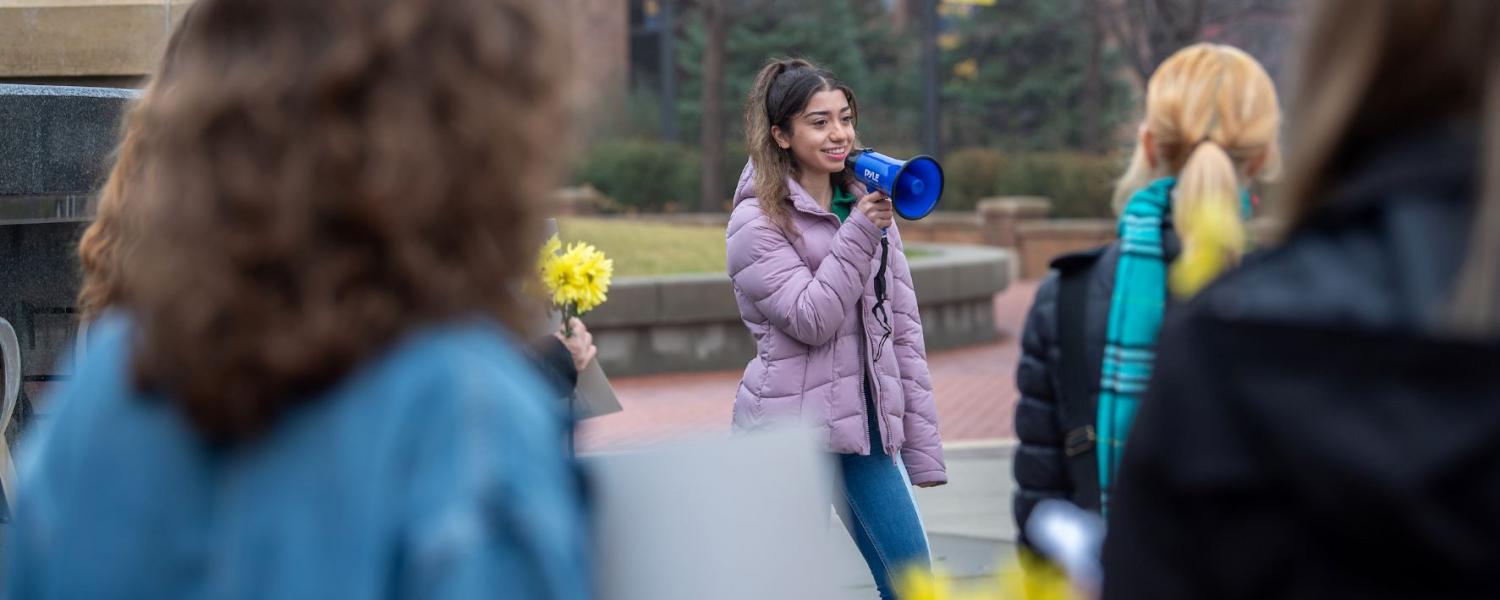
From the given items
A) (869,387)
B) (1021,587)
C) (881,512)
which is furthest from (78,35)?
(1021,587)

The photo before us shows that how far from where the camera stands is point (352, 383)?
4.50 ft

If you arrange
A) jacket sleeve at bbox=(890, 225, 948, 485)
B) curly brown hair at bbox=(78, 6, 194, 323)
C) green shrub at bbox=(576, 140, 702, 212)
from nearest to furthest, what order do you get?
1. curly brown hair at bbox=(78, 6, 194, 323)
2. jacket sleeve at bbox=(890, 225, 948, 485)
3. green shrub at bbox=(576, 140, 702, 212)

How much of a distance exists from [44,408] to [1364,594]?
4576 mm

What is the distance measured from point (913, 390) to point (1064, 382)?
1577 millimetres

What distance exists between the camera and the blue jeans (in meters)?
4.30

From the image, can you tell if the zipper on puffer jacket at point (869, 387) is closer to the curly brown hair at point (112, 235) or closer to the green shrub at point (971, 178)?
the curly brown hair at point (112, 235)

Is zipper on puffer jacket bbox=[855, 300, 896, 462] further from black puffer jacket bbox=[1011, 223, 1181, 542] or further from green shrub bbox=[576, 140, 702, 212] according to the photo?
green shrub bbox=[576, 140, 702, 212]

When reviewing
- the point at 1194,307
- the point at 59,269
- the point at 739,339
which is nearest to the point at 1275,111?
the point at 1194,307

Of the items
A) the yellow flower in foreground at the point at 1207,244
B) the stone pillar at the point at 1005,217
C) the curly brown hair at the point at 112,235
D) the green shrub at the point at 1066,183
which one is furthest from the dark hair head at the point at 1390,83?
the green shrub at the point at 1066,183

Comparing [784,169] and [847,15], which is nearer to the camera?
[784,169]

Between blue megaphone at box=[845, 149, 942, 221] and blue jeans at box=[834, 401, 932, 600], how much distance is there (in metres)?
0.53

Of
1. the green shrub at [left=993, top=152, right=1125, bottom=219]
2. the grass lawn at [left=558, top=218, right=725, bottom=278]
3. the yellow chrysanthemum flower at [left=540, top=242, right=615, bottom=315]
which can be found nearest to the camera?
the yellow chrysanthemum flower at [left=540, top=242, right=615, bottom=315]

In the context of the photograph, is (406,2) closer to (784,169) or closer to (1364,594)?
(1364,594)

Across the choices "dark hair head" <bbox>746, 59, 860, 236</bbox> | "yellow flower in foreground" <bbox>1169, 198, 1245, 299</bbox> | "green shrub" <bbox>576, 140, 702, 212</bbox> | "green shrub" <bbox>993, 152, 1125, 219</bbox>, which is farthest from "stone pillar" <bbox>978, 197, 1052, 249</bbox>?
"yellow flower in foreground" <bbox>1169, 198, 1245, 299</bbox>
